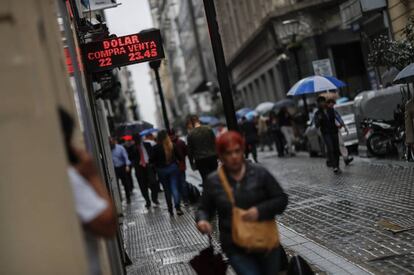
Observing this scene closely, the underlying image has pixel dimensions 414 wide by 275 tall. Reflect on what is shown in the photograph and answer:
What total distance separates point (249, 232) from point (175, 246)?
6.08 metres

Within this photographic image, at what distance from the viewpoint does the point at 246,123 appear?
2666 centimetres

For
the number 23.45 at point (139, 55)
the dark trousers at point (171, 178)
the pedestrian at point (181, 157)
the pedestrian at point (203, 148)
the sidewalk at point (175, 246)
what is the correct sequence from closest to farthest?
the sidewalk at point (175, 246) → the number 23.45 at point (139, 55) → the pedestrian at point (203, 148) → the dark trousers at point (171, 178) → the pedestrian at point (181, 157)

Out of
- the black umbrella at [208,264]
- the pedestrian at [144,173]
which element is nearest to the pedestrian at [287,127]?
the pedestrian at [144,173]

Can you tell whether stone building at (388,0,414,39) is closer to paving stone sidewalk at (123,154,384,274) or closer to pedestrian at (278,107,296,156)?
pedestrian at (278,107,296,156)

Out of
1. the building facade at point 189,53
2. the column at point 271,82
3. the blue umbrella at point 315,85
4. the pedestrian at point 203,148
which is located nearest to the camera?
the pedestrian at point 203,148

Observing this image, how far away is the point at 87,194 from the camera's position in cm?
381

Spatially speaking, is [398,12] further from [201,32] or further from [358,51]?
[201,32]

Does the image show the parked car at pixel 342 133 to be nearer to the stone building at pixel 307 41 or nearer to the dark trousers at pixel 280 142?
the dark trousers at pixel 280 142

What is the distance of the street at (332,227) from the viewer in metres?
8.03

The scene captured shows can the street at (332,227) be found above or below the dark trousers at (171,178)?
below

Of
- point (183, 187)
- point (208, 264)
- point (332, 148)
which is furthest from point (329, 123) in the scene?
point (208, 264)

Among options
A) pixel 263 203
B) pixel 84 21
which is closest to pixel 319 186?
pixel 84 21

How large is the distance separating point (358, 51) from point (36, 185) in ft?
117

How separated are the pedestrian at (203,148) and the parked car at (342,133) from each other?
29.3 ft
